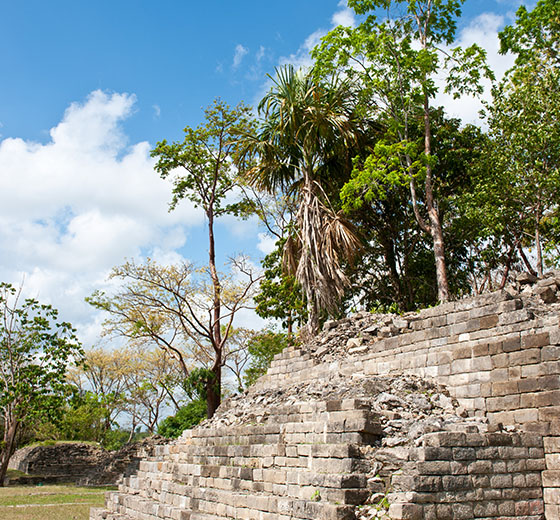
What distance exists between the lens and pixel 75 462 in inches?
894

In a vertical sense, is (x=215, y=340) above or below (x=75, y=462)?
above

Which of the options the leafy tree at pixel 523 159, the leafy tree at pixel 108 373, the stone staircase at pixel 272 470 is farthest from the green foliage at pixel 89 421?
the leafy tree at pixel 523 159

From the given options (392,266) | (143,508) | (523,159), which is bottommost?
(143,508)

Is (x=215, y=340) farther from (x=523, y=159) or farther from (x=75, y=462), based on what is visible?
(x=523, y=159)

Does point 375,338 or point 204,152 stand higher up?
point 204,152

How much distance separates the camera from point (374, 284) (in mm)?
Result: 19547

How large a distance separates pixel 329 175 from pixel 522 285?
946cm

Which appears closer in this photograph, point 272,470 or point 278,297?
point 272,470

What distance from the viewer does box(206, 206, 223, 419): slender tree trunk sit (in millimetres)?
18047

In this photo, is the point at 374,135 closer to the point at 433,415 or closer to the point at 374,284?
the point at 374,284

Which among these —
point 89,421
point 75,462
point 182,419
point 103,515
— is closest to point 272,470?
point 103,515

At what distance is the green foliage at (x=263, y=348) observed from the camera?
21328 mm

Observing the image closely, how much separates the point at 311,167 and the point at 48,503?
38.0ft

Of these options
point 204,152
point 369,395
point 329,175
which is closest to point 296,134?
point 329,175
